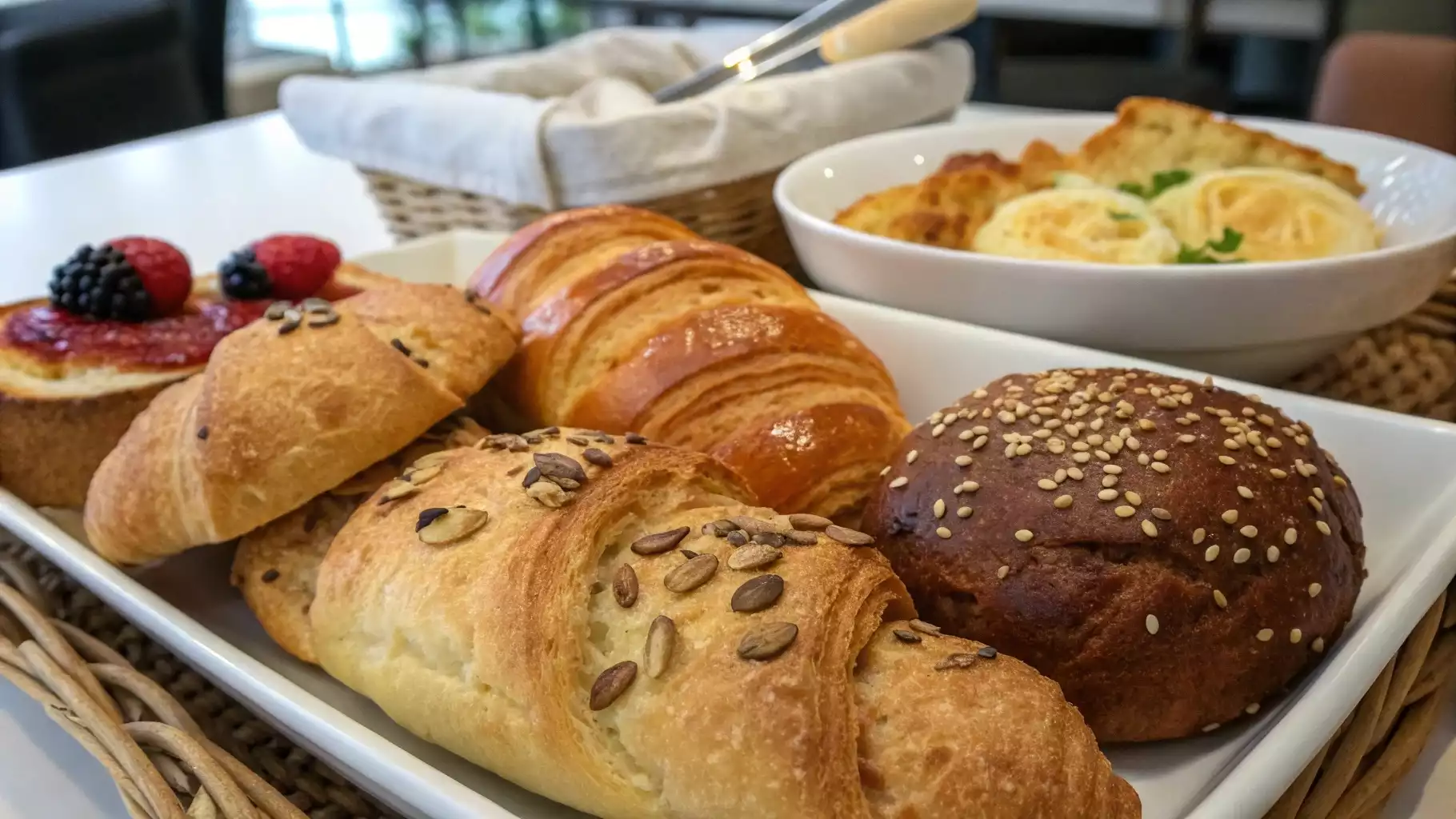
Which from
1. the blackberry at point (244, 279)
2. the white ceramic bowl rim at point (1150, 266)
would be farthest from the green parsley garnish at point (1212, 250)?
the blackberry at point (244, 279)

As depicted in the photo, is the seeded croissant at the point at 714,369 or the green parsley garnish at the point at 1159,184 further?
the green parsley garnish at the point at 1159,184

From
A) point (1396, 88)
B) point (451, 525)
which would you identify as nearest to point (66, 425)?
point (451, 525)

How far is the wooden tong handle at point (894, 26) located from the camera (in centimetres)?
189

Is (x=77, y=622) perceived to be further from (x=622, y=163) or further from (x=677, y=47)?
(x=677, y=47)

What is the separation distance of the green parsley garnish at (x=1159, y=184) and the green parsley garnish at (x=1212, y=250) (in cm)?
18

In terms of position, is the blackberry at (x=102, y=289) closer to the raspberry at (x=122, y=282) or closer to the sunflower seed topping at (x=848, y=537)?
the raspberry at (x=122, y=282)

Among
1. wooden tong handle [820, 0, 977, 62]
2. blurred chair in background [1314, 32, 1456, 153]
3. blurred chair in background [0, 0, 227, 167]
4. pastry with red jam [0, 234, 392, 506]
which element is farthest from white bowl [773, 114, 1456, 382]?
blurred chair in background [0, 0, 227, 167]

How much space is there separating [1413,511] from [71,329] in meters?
1.51

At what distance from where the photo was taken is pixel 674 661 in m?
0.76

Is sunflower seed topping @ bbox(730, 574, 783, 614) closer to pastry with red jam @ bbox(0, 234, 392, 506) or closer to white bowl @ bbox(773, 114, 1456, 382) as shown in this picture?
white bowl @ bbox(773, 114, 1456, 382)

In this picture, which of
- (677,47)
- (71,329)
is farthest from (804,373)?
A: (677,47)

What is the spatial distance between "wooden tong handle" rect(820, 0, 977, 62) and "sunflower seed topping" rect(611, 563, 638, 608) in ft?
4.57

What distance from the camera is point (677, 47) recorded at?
2475 millimetres

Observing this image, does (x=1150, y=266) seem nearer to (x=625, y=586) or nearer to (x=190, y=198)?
(x=625, y=586)
